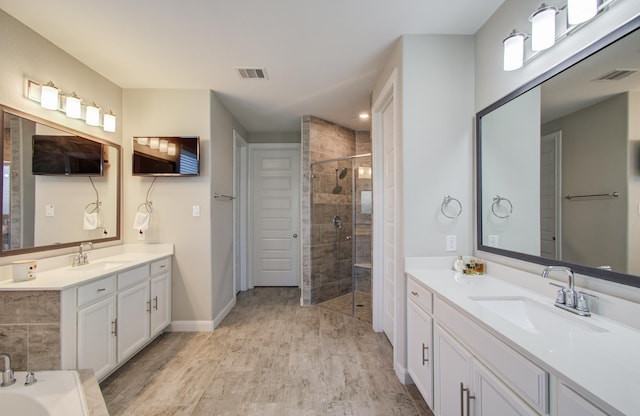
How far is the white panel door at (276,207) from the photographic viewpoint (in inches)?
181

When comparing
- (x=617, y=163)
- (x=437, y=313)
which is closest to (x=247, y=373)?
(x=437, y=313)

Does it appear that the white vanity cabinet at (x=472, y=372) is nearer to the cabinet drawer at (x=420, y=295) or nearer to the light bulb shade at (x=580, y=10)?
the cabinet drawer at (x=420, y=295)

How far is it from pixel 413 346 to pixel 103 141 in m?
3.23

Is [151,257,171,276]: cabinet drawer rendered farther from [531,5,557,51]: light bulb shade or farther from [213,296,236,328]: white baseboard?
→ [531,5,557,51]: light bulb shade

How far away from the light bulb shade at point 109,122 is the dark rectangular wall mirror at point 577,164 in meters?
3.24

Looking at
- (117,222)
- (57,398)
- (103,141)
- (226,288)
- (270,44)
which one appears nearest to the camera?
(57,398)

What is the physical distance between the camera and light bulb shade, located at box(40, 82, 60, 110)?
201 centimetres

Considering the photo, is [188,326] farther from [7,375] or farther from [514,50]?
[514,50]

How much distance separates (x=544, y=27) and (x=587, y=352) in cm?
144

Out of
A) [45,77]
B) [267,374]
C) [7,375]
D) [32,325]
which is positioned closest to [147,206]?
[45,77]

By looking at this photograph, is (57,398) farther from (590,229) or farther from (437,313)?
(590,229)

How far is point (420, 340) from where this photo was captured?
5.81 feet

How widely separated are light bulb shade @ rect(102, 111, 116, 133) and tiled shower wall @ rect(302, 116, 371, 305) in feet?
6.82

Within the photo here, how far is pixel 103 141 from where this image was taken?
2.64 meters
